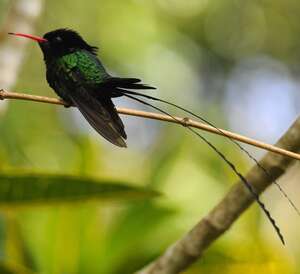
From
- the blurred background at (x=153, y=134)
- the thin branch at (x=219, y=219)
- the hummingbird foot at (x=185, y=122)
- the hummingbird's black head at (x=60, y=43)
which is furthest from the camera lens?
the blurred background at (x=153, y=134)

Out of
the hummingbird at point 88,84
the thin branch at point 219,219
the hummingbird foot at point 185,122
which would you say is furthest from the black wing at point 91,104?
the thin branch at point 219,219

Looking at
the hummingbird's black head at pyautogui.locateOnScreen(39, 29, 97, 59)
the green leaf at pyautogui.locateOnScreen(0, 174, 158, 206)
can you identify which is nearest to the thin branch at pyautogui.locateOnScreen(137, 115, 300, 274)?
the green leaf at pyautogui.locateOnScreen(0, 174, 158, 206)

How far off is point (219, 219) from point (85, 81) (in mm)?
557

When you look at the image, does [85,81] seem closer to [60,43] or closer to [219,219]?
[60,43]

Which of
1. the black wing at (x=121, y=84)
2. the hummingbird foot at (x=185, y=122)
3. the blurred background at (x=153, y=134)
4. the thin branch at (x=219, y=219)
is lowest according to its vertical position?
the blurred background at (x=153, y=134)

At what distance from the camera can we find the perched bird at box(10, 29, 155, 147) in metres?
2.02

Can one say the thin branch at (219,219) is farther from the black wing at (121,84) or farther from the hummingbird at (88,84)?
the black wing at (121,84)

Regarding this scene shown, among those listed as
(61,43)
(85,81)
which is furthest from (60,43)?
(85,81)

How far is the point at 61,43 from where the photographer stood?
2.39 meters

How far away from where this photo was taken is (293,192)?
23.9 ft

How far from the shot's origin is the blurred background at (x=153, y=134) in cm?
335

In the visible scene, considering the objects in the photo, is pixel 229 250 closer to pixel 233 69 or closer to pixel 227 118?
pixel 227 118

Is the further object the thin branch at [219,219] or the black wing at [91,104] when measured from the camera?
the thin branch at [219,219]

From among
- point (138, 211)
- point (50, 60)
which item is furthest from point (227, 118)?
point (50, 60)
